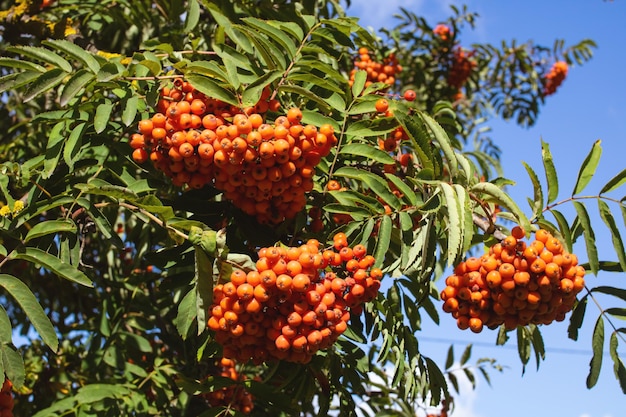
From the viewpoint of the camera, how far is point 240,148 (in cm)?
231

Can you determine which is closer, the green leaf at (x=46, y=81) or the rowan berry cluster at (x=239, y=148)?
the rowan berry cluster at (x=239, y=148)

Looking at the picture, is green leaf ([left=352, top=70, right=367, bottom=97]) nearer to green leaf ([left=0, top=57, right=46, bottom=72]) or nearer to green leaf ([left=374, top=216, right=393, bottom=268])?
green leaf ([left=374, top=216, right=393, bottom=268])

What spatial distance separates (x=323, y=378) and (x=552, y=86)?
625 centimetres

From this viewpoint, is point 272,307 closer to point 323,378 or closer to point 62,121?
point 323,378

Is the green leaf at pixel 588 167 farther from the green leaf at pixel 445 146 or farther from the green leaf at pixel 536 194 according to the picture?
the green leaf at pixel 445 146

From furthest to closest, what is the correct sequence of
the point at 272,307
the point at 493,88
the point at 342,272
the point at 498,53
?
the point at 493,88 < the point at 498,53 < the point at 342,272 < the point at 272,307

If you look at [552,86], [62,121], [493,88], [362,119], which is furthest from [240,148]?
[552,86]

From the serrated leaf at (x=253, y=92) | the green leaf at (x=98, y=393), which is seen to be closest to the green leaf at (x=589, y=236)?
the serrated leaf at (x=253, y=92)

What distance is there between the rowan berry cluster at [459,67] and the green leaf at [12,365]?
189 inches

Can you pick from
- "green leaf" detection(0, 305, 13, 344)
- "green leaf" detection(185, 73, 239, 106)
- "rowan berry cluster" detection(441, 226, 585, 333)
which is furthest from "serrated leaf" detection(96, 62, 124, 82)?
"rowan berry cluster" detection(441, 226, 585, 333)

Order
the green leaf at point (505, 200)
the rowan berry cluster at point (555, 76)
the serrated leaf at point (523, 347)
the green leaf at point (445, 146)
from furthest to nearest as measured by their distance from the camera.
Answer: the rowan berry cluster at point (555, 76) < the serrated leaf at point (523, 347) < the green leaf at point (445, 146) < the green leaf at point (505, 200)

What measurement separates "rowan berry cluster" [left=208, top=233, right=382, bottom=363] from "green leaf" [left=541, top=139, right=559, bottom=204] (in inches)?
28.0

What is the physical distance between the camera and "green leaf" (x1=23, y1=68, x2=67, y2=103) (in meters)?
2.59

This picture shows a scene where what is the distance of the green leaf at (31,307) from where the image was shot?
7.62ft
